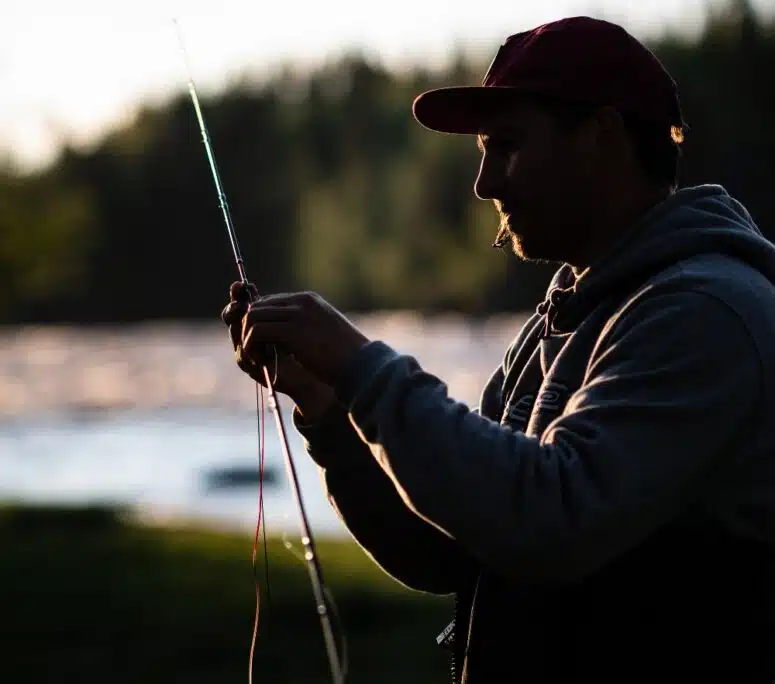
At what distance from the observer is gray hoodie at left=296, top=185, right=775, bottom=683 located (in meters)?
1.82

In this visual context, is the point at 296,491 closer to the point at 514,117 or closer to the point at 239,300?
the point at 239,300


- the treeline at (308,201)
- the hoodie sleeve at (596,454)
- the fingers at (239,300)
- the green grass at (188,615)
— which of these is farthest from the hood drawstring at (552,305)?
the treeline at (308,201)

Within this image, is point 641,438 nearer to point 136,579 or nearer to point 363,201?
point 136,579

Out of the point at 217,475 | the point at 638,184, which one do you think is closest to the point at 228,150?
the point at 217,475

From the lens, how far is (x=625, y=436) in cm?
183

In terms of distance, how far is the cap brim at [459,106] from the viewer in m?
2.12

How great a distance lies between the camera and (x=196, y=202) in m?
59.0

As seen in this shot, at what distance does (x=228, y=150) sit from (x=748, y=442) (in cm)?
5834

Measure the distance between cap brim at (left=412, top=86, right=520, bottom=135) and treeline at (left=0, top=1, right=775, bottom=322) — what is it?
118ft

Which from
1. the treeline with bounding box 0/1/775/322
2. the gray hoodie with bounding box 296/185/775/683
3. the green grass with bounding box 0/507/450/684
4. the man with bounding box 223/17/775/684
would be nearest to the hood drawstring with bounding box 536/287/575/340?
the man with bounding box 223/17/775/684

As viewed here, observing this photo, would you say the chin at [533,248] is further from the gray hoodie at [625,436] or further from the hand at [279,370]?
the hand at [279,370]

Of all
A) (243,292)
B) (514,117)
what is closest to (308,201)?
(243,292)

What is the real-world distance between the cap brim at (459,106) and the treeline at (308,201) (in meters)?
35.9

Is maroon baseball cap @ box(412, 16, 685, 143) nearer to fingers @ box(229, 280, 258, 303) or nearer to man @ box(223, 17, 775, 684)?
man @ box(223, 17, 775, 684)
